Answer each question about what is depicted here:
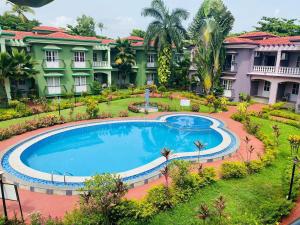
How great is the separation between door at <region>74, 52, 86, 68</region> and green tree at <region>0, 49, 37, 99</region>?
629 cm

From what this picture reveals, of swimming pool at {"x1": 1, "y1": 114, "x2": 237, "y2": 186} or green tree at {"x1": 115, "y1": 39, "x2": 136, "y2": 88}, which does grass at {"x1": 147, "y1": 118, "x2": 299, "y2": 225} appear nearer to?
swimming pool at {"x1": 1, "y1": 114, "x2": 237, "y2": 186}

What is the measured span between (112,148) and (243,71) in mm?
19304

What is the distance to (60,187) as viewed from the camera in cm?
988

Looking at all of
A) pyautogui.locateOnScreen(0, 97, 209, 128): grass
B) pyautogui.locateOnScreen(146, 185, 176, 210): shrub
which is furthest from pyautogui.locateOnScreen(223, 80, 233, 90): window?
pyautogui.locateOnScreen(146, 185, 176, 210): shrub

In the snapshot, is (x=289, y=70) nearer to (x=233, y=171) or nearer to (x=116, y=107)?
(x=116, y=107)

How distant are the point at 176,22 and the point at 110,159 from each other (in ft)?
74.6

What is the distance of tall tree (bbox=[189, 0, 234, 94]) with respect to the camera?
27.5 meters

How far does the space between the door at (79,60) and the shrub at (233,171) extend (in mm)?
23114

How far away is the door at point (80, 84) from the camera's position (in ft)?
97.1

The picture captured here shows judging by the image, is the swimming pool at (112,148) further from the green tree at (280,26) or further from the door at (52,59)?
the green tree at (280,26)

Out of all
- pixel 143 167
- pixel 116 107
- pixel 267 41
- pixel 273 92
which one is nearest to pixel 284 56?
pixel 267 41

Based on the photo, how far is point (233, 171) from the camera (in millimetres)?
10820

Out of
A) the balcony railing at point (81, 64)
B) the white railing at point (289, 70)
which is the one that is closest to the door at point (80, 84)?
the balcony railing at point (81, 64)

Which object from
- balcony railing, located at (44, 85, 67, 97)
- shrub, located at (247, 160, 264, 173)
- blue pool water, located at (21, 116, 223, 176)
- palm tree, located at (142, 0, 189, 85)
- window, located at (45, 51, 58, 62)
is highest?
palm tree, located at (142, 0, 189, 85)
